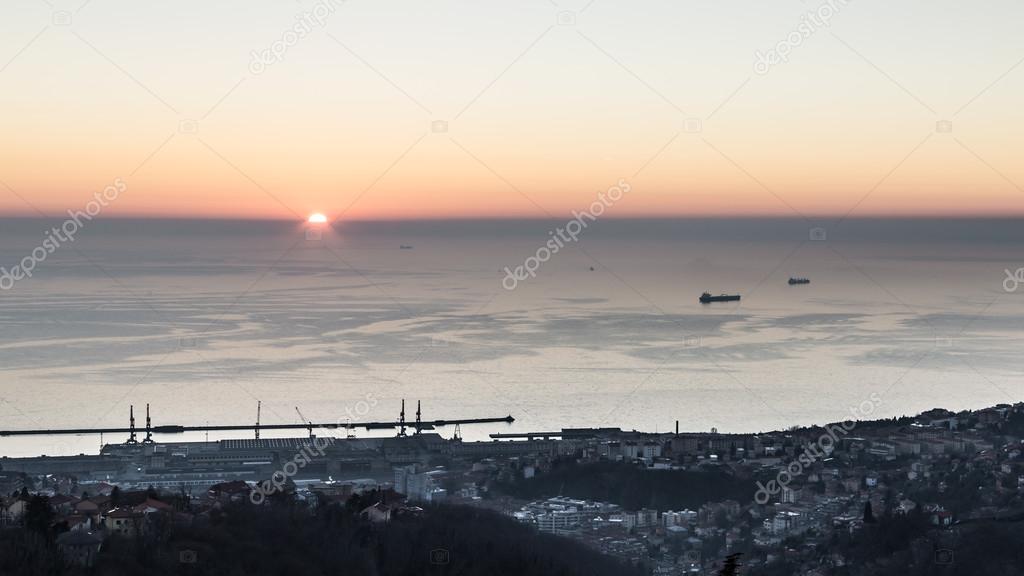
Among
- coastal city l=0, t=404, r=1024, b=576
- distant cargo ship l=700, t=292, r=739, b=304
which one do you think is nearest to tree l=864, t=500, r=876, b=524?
coastal city l=0, t=404, r=1024, b=576

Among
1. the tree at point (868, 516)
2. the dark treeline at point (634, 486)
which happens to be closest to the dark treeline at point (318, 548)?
the tree at point (868, 516)

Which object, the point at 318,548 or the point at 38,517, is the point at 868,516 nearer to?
the point at 318,548

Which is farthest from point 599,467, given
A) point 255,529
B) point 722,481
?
point 255,529

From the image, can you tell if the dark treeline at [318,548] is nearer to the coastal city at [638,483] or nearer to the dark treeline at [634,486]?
the coastal city at [638,483]

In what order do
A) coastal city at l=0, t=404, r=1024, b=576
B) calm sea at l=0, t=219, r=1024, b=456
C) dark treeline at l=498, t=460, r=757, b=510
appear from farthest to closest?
calm sea at l=0, t=219, r=1024, b=456, dark treeline at l=498, t=460, r=757, b=510, coastal city at l=0, t=404, r=1024, b=576

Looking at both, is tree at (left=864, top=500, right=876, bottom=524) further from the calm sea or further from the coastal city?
the calm sea

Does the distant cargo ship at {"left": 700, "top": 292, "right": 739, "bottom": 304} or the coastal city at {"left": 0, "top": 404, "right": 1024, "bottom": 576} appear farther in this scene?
the distant cargo ship at {"left": 700, "top": 292, "right": 739, "bottom": 304}

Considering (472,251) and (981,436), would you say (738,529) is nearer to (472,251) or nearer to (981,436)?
(981,436)

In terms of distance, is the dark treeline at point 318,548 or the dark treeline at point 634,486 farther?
the dark treeline at point 634,486
